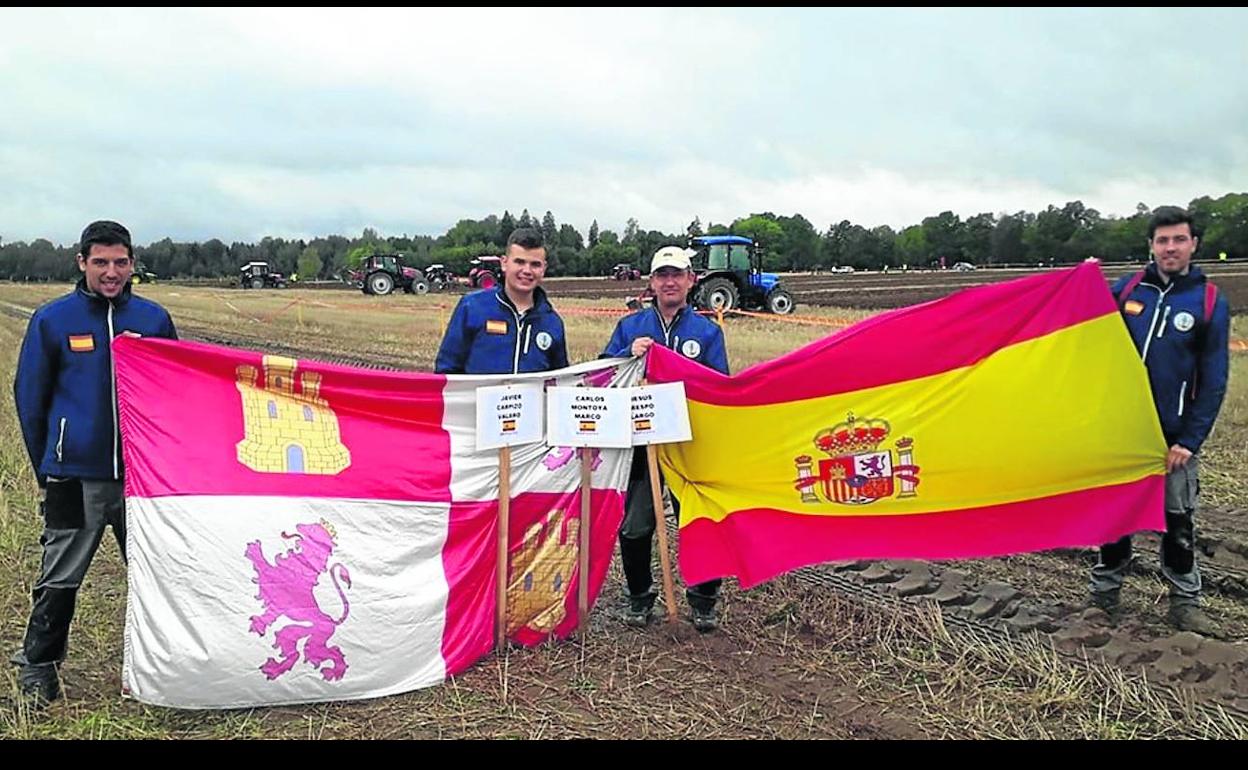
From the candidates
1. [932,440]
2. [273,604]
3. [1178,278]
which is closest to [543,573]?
[273,604]

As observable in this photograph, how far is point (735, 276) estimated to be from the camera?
976 inches

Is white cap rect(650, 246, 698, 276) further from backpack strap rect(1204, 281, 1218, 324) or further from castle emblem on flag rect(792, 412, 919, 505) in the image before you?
backpack strap rect(1204, 281, 1218, 324)

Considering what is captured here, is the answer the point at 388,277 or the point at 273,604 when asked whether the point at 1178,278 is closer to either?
the point at 273,604

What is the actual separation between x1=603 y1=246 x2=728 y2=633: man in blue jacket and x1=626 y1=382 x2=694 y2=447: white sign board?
0.23 m

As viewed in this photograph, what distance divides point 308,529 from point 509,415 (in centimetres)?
110

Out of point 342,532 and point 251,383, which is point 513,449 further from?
point 251,383

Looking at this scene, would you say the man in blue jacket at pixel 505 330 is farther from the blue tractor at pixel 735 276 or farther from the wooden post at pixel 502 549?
the blue tractor at pixel 735 276

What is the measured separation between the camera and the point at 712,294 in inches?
932

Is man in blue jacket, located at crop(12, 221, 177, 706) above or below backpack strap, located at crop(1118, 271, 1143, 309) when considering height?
below

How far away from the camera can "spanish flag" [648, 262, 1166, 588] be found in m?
Answer: 4.65

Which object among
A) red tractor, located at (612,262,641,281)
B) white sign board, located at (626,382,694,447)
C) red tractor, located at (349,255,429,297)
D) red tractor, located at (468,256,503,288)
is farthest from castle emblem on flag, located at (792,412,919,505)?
red tractor, located at (612,262,641,281)

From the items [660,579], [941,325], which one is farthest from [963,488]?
[660,579]
